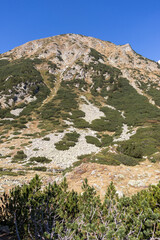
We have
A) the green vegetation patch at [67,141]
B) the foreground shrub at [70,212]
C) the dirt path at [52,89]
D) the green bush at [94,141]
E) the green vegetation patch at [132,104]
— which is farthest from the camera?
the dirt path at [52,89]

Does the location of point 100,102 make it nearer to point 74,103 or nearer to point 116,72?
point 74,103

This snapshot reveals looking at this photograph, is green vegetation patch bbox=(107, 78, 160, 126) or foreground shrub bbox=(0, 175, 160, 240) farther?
green vegetation patch bbox=(107, 78, 160, 126)

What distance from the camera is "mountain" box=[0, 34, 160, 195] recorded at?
51.3 feet

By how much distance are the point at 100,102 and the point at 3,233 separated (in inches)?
1841

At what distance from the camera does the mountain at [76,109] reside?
15625 mm

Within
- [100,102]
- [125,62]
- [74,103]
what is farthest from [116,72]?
[74,103]

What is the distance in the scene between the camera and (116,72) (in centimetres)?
6800

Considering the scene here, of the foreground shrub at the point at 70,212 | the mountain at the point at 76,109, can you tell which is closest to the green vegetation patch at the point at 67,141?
the mountain at the point at 76,109

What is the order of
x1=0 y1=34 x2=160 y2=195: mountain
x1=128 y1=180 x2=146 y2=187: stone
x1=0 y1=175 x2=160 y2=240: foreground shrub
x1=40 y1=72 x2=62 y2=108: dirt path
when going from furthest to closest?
x1=40 y1=72 x2=62 y2=108: dirt path
x1=0 y1=34 x2=160 y2=195: mountain
x1=128 y1=180 x2=146 y2=187: stone
x1=0 y1=175 x2=160 y2=240: foreground shrub

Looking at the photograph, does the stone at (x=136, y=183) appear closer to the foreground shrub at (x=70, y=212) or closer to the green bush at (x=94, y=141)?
the foreground shrub at (x=70, y=212)

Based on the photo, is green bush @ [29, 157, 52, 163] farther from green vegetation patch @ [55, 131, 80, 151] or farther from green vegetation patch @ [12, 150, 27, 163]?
green vegetation patch @ [55, 131, 80, 151]

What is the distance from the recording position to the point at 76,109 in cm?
4194

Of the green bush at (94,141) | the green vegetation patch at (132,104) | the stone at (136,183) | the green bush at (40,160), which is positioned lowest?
the stone at (136,183)

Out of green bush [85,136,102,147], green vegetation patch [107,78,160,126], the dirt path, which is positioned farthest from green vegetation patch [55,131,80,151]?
the dirt path
